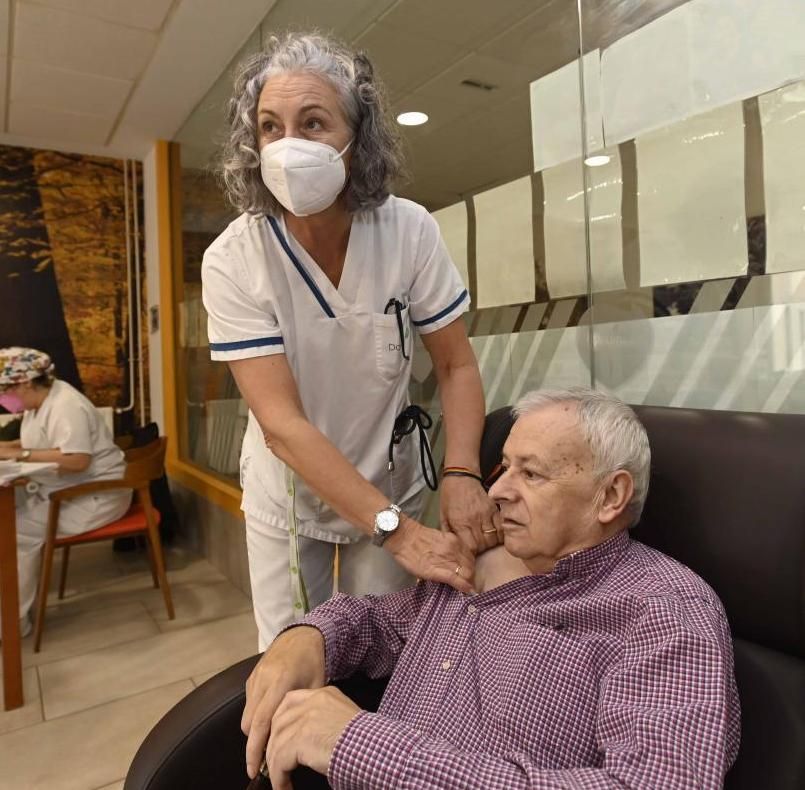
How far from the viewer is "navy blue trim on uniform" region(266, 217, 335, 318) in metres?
1.27

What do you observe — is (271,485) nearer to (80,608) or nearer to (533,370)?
(533,370)

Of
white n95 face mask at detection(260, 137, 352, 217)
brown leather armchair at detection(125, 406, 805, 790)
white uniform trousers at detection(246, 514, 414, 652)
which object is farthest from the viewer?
white uniform trousers at detection(246, 514, 414, 652)

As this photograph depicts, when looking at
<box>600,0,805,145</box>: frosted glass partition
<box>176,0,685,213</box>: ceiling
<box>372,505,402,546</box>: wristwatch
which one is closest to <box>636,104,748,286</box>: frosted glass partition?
<box>600,0,805,145</box>: frosted glass partition

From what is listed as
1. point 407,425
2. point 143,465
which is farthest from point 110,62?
point 407,425

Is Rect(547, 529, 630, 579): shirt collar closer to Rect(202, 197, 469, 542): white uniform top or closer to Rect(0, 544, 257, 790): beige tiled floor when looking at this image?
Rect(202, 197, 469, 542): white uniform top

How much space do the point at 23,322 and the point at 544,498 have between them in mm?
4827

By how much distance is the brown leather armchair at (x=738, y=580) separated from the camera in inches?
32.3

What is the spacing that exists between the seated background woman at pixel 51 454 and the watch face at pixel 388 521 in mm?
2249

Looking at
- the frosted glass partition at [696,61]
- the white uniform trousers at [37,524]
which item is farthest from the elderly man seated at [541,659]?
the white uniform trousers at [37,524]

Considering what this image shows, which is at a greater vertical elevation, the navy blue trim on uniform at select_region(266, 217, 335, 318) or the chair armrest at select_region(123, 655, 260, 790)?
the navy blue trim on uniform at select_region(266, 217, 335, 318)

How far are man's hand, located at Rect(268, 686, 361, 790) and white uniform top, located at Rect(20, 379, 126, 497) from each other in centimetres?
247

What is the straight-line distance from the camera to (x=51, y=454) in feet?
9.52

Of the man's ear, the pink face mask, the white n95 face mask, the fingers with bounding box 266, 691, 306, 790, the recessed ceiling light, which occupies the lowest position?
the fingers with bounding box 266, 691, 306, 790

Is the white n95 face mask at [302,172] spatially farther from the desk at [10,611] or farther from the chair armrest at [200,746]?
the desk at [10,611]
